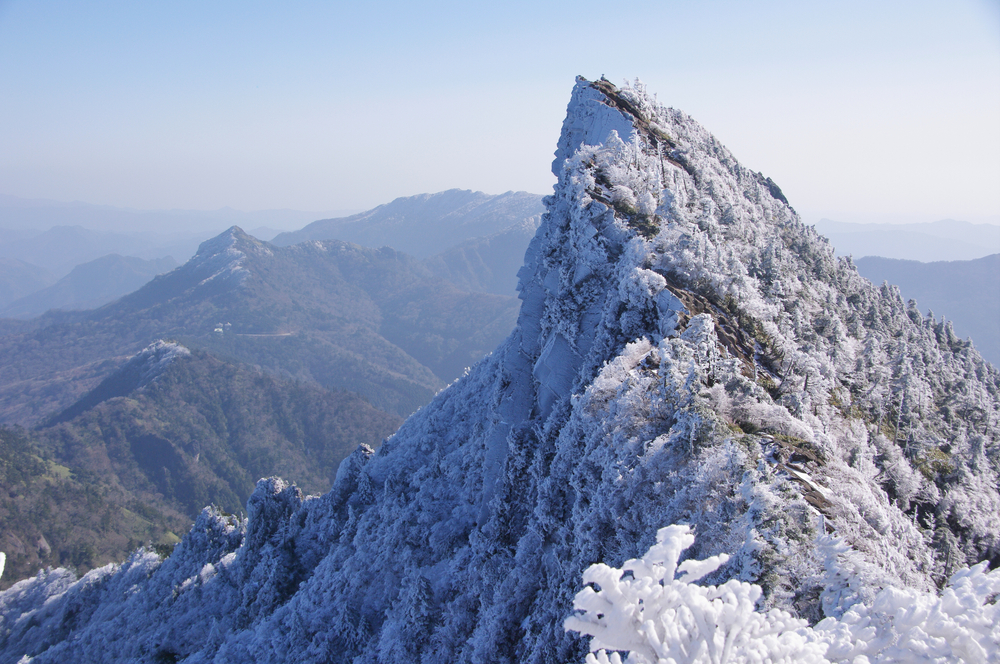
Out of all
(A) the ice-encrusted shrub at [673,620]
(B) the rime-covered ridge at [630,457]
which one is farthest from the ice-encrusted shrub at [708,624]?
(B) the rime-covered ridge at [630,457]

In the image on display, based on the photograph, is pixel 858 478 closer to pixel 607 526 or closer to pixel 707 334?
pixel 707 334

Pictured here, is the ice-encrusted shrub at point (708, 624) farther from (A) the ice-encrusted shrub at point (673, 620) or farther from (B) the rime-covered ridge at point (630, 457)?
(B) the rime-covered ridge at point (630, 457)

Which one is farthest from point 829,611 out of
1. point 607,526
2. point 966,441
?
point 966,441

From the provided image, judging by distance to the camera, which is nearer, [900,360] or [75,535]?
[900,360]

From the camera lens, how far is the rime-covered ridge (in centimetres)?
1688

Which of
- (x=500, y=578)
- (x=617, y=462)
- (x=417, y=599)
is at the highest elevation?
(x=617, y=462)

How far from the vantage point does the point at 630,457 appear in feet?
62.6

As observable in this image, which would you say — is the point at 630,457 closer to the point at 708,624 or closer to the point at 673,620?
the point at 708,624

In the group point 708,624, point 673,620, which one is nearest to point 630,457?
point 708,624

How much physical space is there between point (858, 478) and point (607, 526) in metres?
9.06

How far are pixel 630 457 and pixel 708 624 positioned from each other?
37.8 ft

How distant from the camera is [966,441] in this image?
31.7 m

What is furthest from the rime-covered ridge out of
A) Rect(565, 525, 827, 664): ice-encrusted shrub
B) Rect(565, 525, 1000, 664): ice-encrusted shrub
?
Rect(565, 525, 827, 664): ice-encrusted shrub

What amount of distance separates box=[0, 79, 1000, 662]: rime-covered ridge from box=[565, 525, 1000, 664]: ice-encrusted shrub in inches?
199
